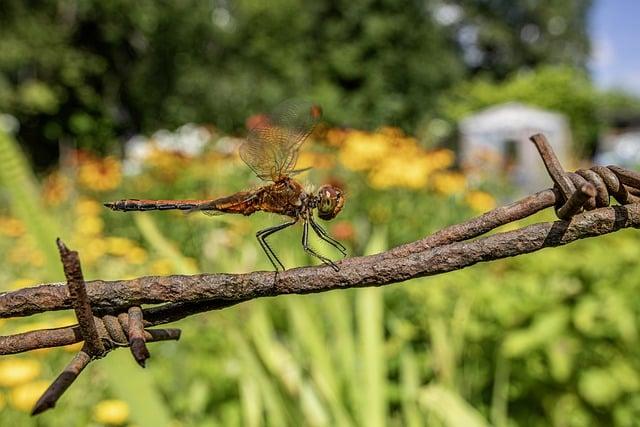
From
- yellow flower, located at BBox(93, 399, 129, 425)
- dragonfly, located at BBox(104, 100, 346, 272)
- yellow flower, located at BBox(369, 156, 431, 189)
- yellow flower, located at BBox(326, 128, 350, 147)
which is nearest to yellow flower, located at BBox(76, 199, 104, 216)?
yellow flower, located at BBox(326, 128, 350, 147)

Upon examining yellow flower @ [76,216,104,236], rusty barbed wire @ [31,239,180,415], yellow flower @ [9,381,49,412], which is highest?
yellow flower @ [76,216,104,236]

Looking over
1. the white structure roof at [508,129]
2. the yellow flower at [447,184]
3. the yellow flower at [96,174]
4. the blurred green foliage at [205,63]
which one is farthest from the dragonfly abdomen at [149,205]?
the white structure roof at [508,129]

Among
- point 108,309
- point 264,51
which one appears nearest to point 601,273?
point 108,309

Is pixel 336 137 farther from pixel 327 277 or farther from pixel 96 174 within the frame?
pixel 327 277

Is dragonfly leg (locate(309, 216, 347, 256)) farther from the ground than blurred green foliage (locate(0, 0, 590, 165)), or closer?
closer

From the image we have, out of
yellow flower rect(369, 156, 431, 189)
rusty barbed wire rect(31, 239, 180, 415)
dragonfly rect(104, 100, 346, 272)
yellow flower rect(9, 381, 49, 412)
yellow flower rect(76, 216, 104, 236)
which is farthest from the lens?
yellow flower rect(369, 156, 431, 189)

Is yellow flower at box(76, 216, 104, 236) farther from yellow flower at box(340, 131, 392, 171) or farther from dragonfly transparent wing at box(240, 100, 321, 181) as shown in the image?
dragonfly transparent wing at box(240, 100, 321, 181)
